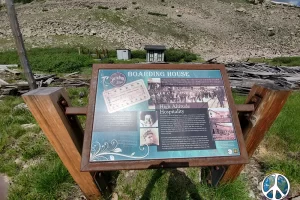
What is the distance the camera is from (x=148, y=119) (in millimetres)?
2182

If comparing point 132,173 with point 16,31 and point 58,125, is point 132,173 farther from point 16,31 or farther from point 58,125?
point 16,31

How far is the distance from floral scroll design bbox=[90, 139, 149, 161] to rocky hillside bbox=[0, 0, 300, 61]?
2919 centimetres

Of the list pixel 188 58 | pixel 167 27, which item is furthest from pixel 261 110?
pixel 167 27

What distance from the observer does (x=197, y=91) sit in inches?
93.0

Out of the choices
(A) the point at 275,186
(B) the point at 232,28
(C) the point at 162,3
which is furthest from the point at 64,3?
(A) the point at 275,186

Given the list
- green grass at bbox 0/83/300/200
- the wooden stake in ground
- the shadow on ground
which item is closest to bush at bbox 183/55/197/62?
the wooden stake in ground

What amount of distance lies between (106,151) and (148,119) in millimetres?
572

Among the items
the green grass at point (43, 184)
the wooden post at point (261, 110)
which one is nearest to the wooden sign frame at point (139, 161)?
the wooden post at point (261, 110)

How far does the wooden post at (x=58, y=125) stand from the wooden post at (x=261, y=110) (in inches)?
89.6

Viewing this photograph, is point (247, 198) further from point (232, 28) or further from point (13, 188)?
point (232, 28)

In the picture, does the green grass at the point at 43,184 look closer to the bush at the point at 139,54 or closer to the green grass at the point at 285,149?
the green grass at the point at 285,149

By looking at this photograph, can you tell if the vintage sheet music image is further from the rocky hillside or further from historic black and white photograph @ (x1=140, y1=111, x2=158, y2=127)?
the rocky hillside

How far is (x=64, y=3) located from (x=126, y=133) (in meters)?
55.1

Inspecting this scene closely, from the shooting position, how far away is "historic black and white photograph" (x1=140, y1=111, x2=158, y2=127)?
2.16 metres
